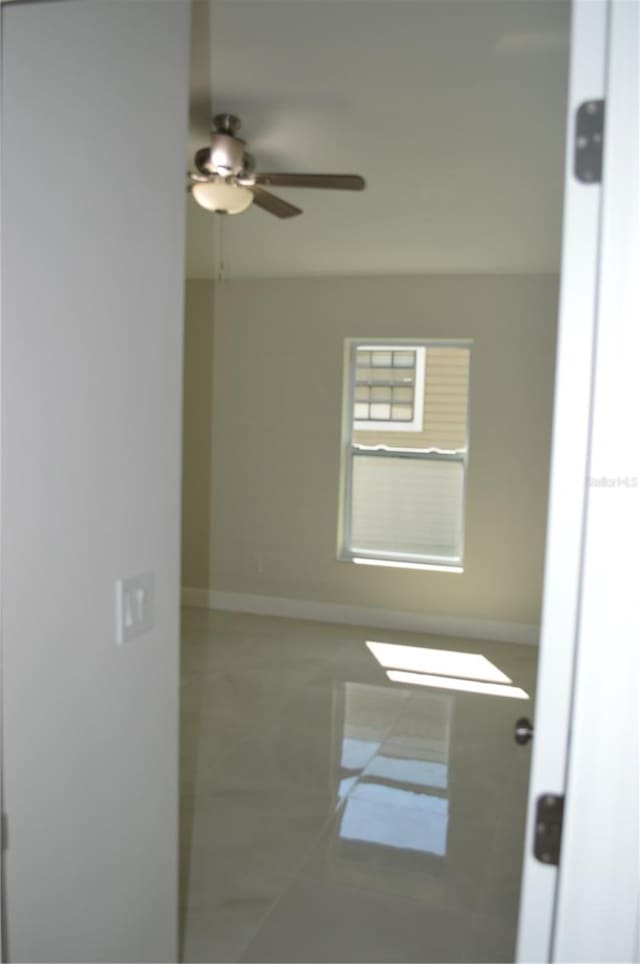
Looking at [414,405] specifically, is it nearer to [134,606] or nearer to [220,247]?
[220,247]

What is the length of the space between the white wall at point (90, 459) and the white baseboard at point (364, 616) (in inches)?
169

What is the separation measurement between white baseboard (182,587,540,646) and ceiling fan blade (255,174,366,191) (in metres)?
3.66

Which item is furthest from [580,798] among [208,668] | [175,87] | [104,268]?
[208,668]

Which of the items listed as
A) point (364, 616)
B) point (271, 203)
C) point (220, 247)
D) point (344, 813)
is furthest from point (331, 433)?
point (344, 813)

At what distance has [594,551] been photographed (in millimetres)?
939

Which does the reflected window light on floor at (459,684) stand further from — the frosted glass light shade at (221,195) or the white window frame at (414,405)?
the frosted glass light shade at (221,195)

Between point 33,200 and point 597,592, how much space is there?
41.6 inches

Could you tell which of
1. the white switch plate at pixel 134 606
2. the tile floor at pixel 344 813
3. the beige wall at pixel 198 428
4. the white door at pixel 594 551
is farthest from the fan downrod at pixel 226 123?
the beige wall at pixel 198 428

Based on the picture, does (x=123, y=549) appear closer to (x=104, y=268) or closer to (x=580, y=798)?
(x=104, y=268)

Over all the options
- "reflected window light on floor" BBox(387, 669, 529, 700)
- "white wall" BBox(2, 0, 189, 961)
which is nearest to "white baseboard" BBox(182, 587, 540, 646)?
"reflected window light on floor" BBox(387, 669, 529, 700)

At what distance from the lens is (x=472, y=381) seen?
19.0ft

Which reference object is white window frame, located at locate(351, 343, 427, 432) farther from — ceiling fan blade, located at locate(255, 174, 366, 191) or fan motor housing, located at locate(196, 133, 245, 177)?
fan motor housing, located at locate(196, 133, 245, 177)

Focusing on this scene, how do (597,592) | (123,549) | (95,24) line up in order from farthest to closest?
(123,549)
(95,24)
(597,592)

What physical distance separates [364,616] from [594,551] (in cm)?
524
